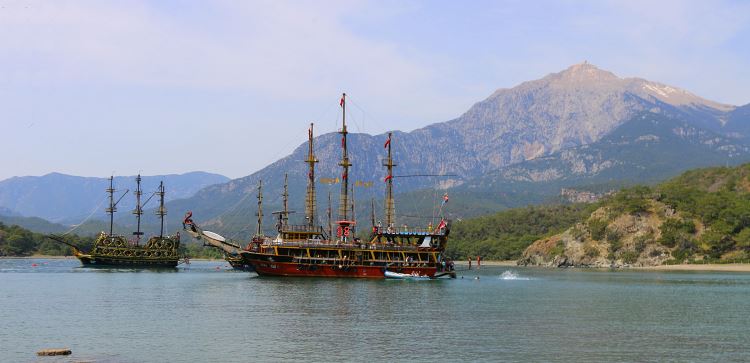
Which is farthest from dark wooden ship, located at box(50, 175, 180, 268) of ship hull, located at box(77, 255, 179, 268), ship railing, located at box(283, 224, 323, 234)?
ship railing, located at box(283, 224, 323, 234)

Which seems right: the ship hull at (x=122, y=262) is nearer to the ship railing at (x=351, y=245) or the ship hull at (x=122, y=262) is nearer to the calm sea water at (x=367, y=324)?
the ship railing at (x=351, y=245)

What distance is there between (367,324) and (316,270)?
192 feet

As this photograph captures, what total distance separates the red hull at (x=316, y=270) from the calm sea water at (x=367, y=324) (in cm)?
1234

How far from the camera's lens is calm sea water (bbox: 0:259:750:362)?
53188 mm

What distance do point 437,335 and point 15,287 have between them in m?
73.1

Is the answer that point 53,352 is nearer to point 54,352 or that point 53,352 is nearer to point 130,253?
point 54,352

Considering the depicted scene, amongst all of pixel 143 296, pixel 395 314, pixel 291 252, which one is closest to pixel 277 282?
pixel 291 252

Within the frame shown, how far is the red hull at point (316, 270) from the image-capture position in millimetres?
125500

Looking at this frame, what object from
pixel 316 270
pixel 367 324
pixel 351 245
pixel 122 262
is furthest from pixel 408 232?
pixel 122 262

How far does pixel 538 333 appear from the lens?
6316cm

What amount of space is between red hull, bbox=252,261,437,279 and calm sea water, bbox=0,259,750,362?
1234cm

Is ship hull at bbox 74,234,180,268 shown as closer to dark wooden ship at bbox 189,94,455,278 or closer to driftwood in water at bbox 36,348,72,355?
dark wooden ship at bbox 189,94,455,278

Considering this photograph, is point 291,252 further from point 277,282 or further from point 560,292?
point 560,292

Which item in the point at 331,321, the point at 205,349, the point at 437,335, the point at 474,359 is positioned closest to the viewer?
the point at 474,359
